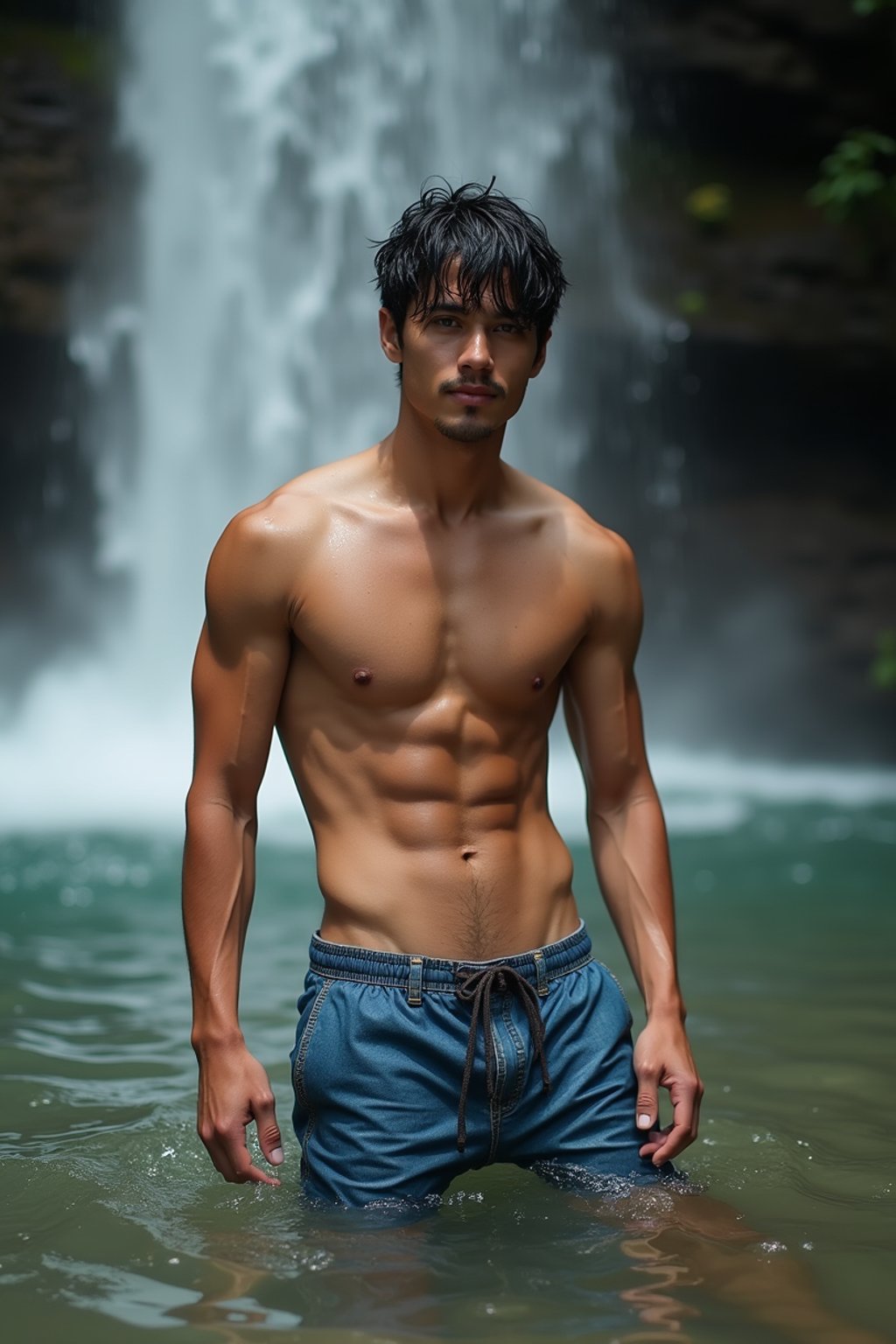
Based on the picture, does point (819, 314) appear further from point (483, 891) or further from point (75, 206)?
point (483, 891)

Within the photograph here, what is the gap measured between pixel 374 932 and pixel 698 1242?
2.45 feet

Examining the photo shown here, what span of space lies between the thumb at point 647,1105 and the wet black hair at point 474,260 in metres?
1.33

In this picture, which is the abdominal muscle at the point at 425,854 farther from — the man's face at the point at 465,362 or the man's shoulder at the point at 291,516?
the man's face at the point at 465,362

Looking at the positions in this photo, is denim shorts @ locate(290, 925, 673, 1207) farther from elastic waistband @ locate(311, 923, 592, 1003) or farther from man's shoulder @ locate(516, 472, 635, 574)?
man's shoulder @ locate(516, 472, 635, 574)

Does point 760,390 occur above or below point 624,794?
above

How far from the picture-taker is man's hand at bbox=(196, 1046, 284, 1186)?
2662mm

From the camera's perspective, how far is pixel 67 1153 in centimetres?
365

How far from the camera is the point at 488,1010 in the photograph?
2.78 m

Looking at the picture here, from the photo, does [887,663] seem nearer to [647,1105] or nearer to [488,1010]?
[647,1105]

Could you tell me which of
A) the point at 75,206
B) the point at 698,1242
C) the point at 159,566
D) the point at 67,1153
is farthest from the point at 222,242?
the point at 698,1242

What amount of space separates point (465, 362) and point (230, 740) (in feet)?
Answer: 2.50

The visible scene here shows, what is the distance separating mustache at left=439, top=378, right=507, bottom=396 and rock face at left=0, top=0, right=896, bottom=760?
11641 millimetres

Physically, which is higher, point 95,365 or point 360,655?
point 95,365

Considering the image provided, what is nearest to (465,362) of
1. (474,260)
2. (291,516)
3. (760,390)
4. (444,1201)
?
(474,260)
